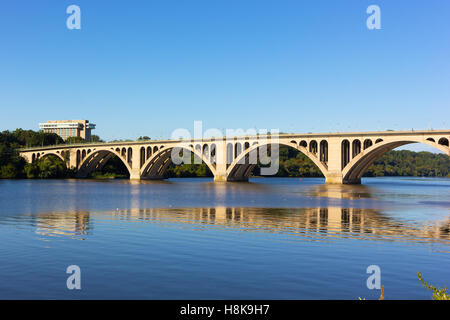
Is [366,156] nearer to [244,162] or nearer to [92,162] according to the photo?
[244,162]

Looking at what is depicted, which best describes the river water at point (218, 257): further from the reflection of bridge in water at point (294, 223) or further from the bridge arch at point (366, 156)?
the bridge arch at point (366, 156)

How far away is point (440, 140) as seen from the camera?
7931 centimetres

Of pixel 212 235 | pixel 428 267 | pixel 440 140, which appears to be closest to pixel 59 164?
pixel 440 140

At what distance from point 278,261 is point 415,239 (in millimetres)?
9231

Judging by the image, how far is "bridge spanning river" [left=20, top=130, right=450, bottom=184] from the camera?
83.8 metres

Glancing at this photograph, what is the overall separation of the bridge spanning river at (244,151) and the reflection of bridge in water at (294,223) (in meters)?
51.2

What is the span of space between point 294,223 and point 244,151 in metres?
75.8

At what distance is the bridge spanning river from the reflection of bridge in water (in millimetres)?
51216

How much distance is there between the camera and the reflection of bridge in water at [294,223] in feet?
74.8

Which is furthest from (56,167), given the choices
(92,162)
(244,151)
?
(244,151)

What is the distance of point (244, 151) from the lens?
103 meters

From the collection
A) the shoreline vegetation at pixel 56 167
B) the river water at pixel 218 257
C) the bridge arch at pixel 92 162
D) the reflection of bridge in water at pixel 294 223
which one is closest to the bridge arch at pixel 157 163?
the bridge arch at pixel 92 162

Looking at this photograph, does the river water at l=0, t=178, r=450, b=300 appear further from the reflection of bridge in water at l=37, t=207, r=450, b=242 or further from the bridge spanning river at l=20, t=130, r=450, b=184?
the bridge spanning river at l=20, t=130, r=450, b=184
